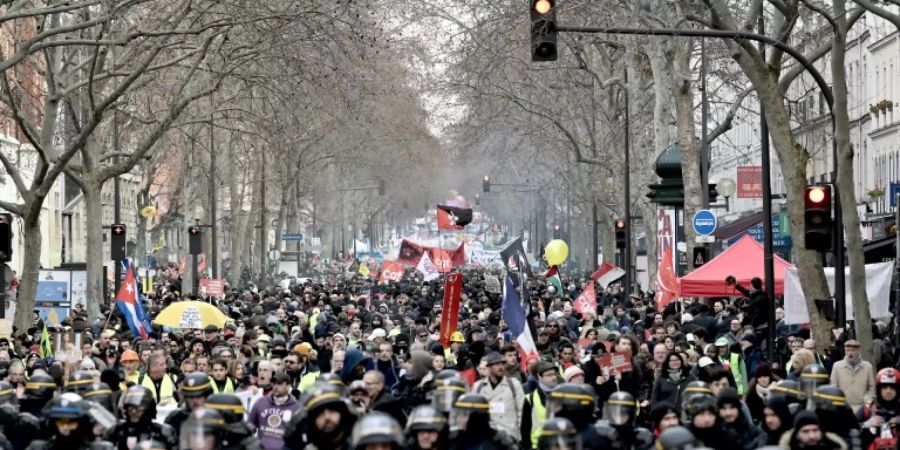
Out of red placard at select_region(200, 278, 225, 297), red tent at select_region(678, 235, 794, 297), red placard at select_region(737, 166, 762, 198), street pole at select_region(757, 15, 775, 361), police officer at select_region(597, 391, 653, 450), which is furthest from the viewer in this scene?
red placard at select_region(737, 166, 762, 198)

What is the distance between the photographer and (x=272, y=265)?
265 ft

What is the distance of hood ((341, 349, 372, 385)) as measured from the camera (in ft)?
50.9

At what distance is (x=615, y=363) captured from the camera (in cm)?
1697

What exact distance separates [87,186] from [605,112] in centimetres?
2033

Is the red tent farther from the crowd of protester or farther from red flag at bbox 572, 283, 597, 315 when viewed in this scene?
the crowd of protester

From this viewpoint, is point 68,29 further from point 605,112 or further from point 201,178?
point 201,178

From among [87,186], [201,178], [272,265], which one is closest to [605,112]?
[201,178]

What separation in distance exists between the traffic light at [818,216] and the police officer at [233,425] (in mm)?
8154

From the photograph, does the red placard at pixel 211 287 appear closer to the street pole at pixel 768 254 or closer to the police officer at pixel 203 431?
the street pole at pixel 768 254

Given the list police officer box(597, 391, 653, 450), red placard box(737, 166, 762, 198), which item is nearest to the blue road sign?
police officer box(597, 391, 653, 450)

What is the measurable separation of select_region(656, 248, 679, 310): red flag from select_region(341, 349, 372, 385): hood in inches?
543

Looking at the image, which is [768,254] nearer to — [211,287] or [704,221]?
[704,221]

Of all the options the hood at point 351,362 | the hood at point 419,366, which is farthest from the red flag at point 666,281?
the hood at point 351,362

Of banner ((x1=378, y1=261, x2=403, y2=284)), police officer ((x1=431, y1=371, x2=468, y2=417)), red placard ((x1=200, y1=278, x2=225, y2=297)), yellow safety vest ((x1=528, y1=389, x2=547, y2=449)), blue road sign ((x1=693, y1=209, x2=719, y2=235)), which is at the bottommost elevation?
yellow safety vest ((x1=528, y1=389, x2=547, y2=449))
